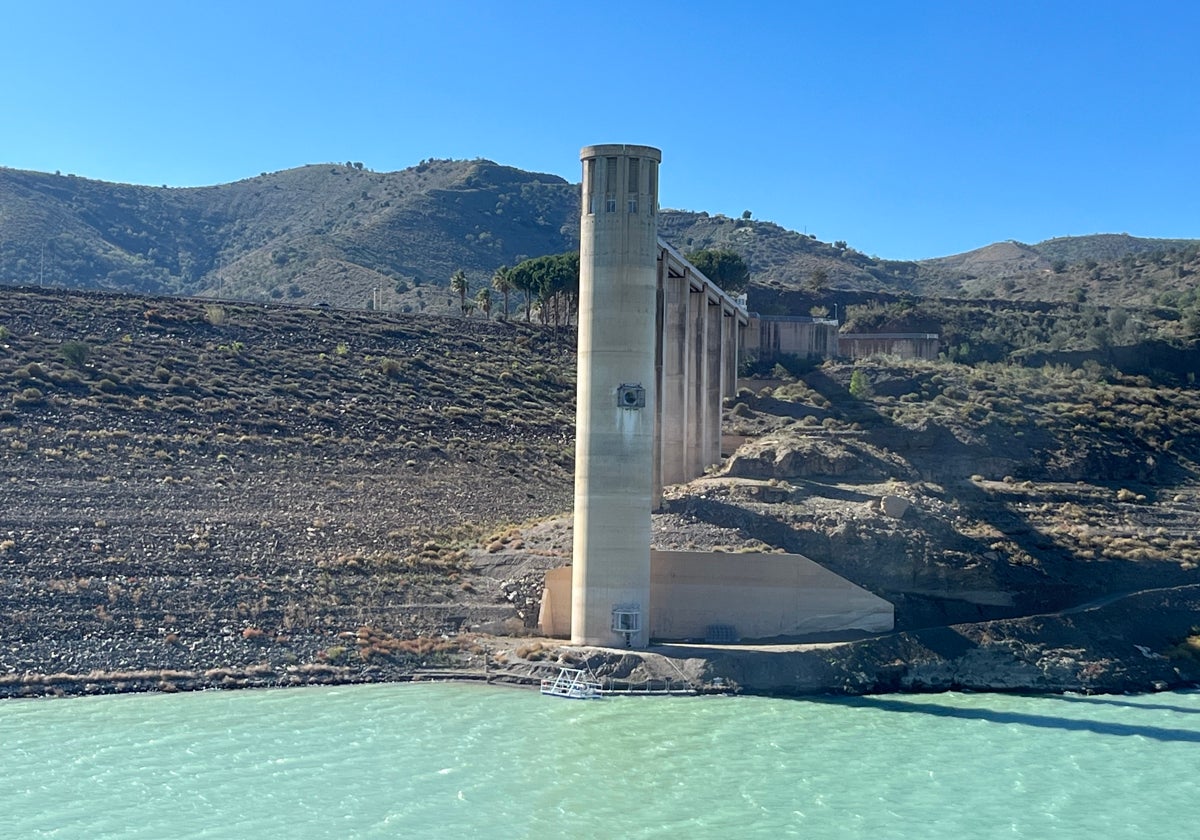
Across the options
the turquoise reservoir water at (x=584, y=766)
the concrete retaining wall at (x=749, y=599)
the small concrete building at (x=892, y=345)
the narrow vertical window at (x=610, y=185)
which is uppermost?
the narrow vertical window at (x=610, y=185)

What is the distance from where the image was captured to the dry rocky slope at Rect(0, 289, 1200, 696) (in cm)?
3259

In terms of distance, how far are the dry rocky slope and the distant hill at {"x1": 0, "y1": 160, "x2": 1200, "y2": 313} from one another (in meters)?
25.9

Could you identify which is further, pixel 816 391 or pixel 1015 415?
pixel 816 391

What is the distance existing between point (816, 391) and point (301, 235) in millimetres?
68128

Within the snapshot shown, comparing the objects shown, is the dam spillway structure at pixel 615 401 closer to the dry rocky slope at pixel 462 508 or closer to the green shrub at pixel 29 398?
the dry rocky slope at pixel 462 508

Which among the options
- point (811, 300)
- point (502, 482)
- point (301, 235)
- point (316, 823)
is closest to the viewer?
point (316, 823)

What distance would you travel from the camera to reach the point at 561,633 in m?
34.7

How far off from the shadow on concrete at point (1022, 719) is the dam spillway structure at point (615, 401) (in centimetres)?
508

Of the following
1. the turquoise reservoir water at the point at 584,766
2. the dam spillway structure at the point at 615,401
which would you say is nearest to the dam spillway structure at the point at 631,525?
Result: the dam spillway structure at the point at 615,401

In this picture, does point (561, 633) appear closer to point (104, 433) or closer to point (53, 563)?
point (53, 563)

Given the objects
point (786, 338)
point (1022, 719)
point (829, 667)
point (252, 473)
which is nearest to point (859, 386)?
point (786, 338)

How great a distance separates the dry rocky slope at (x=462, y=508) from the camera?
3259 centimetres

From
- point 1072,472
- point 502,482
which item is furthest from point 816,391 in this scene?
point 502,482

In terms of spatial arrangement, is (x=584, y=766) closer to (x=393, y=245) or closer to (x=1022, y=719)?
(x=1022, y=719)
